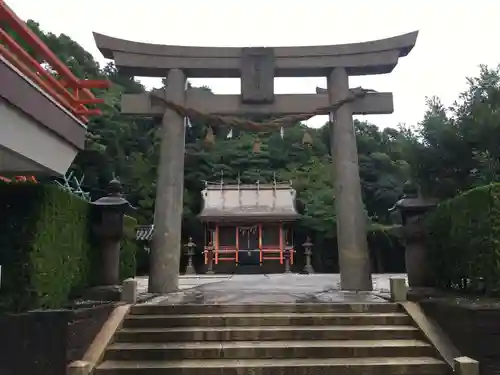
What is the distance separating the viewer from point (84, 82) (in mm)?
7137

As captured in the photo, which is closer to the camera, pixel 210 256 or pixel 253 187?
pixel 210 256

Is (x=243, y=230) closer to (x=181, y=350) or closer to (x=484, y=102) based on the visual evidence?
(x=484, y=102)

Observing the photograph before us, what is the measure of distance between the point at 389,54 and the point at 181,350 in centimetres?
722

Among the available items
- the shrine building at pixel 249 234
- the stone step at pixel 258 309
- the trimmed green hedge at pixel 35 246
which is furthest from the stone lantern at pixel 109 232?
the shrine building at pixel 249 234

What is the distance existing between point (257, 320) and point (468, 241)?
3.03 m

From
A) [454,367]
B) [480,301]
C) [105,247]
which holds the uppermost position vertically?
[105,247]

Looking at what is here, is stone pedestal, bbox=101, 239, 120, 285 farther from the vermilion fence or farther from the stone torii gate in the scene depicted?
the vermilion fence

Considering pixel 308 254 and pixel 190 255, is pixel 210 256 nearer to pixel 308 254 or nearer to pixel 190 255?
pixel 190 255

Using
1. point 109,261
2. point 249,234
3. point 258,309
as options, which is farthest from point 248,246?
point 258,309

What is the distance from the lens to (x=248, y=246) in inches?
1030

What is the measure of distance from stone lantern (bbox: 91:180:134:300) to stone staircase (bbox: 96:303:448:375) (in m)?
1.44

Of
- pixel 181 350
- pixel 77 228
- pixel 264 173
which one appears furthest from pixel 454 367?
pixel 264 173

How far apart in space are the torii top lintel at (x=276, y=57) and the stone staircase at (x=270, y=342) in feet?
17.1

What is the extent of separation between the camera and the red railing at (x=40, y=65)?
16.1 ft
